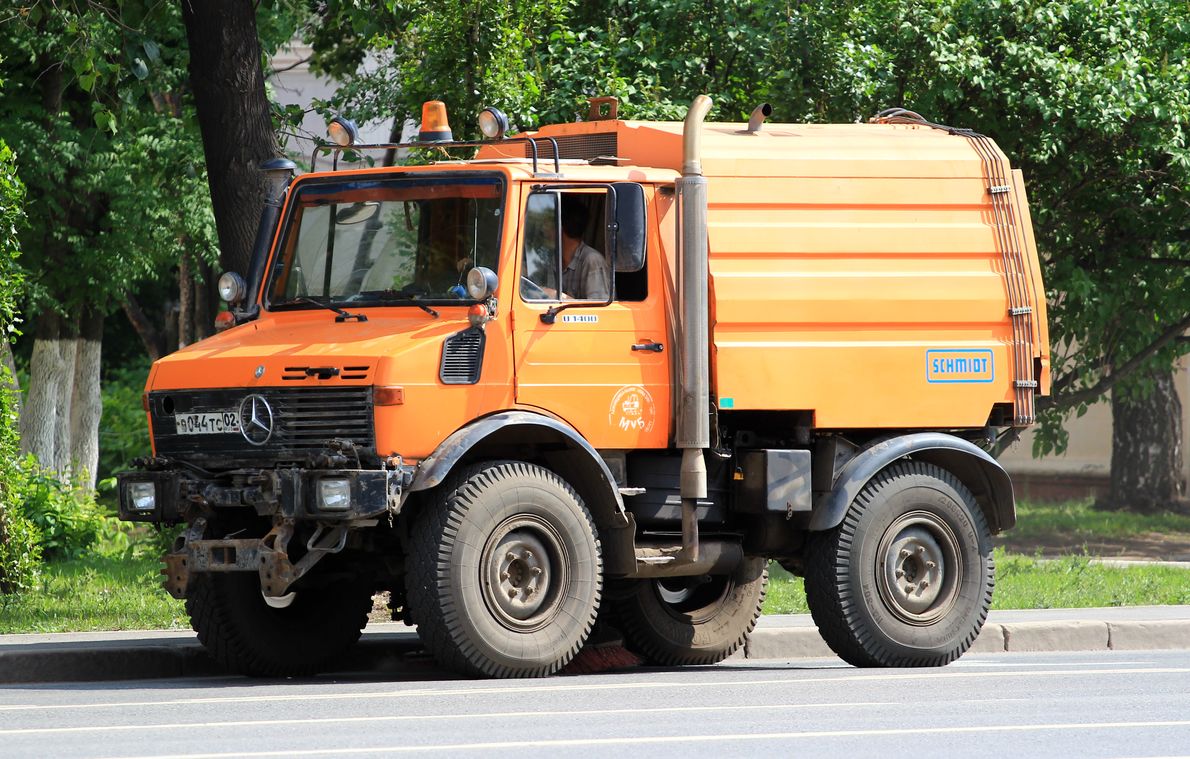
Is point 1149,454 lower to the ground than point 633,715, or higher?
higher

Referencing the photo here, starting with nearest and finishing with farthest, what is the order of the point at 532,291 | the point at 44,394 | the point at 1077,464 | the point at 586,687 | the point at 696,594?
1. the point at 586,687
2. the point at 532,291
3. the point at 696,594
4. the point at 44,394
5. the point at 1077,464

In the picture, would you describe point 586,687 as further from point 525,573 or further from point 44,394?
point 44,394

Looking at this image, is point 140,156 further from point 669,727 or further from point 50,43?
point 669,727

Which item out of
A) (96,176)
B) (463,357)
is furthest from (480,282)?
(96,176)

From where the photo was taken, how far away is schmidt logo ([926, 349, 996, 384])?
1099cm

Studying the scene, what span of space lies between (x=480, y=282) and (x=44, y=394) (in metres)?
16.4

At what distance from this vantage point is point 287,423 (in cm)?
965

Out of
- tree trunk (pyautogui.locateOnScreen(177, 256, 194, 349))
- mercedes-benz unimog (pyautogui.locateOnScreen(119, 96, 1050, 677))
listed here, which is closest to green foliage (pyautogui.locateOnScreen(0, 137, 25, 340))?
mercedes-benz unimog (pyautogui.locateOnScreen(119, 96, 1050, 677))

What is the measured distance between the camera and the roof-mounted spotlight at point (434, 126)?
10727 mm

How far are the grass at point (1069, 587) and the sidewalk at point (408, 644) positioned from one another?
15.2 inches

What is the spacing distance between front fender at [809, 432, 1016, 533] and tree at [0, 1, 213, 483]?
11.1 meters

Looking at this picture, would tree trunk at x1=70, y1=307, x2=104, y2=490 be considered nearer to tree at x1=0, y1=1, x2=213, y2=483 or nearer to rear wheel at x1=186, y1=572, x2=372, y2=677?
tree at x1=0, y1=1, x2=213, y2=483

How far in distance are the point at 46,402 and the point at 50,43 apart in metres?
6.12

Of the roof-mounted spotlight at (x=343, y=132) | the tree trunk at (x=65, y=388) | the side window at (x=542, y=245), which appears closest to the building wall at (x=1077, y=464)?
the tree trunk at (x=65, y=388)
